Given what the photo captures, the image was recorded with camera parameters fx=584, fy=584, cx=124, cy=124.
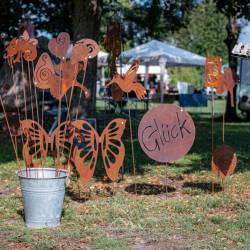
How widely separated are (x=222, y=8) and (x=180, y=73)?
38225mm

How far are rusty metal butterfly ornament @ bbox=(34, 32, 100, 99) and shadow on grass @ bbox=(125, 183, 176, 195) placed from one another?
74.4 inches

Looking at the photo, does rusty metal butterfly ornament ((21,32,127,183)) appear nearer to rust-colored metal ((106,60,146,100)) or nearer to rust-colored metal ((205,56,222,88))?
rust-colored metal ((106,60,146,100))

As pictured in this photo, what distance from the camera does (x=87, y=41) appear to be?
708 centimetres

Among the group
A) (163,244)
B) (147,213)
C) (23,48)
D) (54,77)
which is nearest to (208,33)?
(23,48)

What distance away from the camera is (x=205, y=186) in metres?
8.38

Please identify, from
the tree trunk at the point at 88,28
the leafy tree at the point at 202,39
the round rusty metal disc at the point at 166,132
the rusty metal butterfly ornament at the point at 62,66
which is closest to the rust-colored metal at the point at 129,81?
the round rusty metal disc at the point at 166,132

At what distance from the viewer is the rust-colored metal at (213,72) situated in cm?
746

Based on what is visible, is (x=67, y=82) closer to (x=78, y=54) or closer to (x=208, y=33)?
(x=78, y=54)

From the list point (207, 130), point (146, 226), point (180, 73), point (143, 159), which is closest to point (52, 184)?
point (146, 226)

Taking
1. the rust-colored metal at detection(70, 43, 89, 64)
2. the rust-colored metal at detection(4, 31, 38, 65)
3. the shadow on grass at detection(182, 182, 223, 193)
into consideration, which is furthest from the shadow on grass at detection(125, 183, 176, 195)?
the rust-colored metal at detection(4, 31, 38, 65)

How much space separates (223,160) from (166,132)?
0.95 m

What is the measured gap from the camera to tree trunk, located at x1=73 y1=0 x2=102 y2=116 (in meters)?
12.3

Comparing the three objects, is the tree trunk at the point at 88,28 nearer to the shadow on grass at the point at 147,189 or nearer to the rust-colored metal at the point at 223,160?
the shadow on grass at the point at 147,189

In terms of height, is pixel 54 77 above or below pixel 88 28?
below
